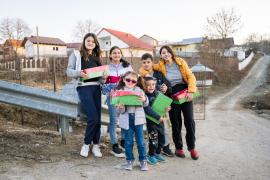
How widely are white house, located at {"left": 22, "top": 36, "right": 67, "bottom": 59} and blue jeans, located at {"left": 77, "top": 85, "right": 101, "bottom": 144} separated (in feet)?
163

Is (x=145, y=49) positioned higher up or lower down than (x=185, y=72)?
higher up

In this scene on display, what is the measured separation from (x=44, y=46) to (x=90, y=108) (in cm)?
5485

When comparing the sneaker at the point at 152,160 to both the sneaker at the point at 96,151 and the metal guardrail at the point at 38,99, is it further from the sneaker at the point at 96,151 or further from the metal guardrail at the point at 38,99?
the metal guardrail at the point at 38,99

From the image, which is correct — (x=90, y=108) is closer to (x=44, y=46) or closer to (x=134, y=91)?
(x=134, y=91)

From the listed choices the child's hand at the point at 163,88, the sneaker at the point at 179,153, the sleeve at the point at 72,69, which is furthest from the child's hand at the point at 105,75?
the sneaker at the point at 179,153

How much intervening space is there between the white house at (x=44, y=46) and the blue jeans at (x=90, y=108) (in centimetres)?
4978

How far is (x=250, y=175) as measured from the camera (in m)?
4.41

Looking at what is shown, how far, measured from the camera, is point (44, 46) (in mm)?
56812

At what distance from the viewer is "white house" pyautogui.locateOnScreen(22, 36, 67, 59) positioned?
53572 millimetres

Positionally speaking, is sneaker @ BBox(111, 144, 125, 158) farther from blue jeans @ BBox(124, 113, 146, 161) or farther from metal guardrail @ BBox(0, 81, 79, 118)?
metal guardrail @ BBox(0, 81, 79, 118)

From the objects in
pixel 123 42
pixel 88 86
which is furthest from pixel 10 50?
pixel 88 86

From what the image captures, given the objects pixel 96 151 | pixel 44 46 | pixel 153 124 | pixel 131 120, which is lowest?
pixel 96 151

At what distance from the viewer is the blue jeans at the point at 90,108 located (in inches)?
189

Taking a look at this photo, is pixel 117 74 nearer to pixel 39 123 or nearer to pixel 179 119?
pixel 179 119
